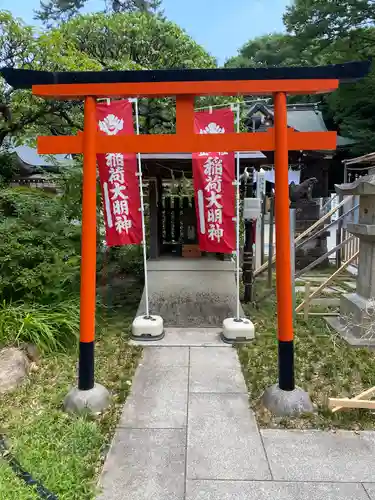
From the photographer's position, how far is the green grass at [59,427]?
307cm

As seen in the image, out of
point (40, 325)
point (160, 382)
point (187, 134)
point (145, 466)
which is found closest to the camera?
point (145, 466)

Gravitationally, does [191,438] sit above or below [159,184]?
below

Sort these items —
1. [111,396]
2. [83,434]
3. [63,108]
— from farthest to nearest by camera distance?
[63,108] → [111,396] → [83,434]

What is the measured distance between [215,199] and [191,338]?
7.38ft

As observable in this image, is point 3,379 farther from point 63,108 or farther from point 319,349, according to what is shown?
point 63,108

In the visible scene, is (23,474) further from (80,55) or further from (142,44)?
(142,44)

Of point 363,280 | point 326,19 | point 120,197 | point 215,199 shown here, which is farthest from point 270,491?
point 326,19

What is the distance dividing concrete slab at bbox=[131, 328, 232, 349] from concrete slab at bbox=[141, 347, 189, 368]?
14cm

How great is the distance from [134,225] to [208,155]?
1587 millimetres

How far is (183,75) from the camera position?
159 inches

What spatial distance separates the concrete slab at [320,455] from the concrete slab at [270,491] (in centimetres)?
9

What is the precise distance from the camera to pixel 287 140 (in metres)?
4.14

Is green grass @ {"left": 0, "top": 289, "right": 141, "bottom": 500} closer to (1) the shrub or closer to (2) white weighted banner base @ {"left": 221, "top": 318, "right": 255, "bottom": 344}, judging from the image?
(1) the shrub

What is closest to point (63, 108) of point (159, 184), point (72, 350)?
point (159, 184)
